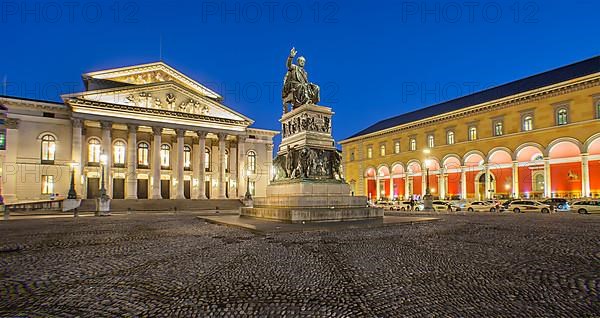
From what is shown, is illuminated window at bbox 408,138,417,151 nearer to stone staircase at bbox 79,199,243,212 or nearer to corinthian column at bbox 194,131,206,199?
stone staircase at bbox 79,199,243,212

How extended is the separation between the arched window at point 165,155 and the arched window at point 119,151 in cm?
462

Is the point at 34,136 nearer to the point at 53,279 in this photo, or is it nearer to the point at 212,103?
the point at 212,103

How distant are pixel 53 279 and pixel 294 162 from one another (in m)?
9.28

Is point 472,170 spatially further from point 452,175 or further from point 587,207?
point 587,207

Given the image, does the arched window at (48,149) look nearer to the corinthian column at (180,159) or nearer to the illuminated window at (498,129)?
the corinthian column at (180,159)

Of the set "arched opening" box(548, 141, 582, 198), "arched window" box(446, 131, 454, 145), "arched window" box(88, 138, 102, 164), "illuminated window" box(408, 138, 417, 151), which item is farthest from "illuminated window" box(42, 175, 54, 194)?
"arched opening" box(548, 141, 582, 198)

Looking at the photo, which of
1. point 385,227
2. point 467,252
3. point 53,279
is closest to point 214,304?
point 53,279

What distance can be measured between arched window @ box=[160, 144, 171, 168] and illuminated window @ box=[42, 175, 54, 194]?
1240 centimetres

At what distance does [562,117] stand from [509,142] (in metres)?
5.79

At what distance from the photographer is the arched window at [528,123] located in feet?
122

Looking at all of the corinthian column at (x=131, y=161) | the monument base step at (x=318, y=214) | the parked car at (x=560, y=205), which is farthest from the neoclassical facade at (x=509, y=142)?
the corinthian column at (x=131, y=161)

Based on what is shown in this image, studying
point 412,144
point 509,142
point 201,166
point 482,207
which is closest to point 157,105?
point 201,166

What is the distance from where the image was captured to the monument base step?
1190 cm

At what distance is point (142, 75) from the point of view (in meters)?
45.9
